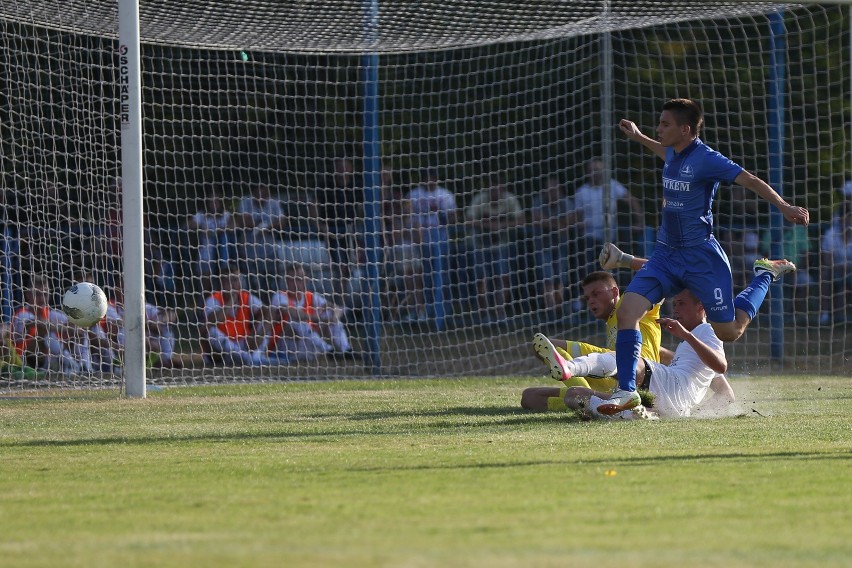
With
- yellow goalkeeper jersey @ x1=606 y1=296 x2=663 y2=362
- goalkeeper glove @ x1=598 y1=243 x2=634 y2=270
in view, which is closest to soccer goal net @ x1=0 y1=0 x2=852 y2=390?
yellow goalkeeper jersey @ x1=606 y1=296 x2=663 y2=362

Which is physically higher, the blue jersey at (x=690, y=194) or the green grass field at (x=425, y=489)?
the blue jersey at (x=690, y=194)

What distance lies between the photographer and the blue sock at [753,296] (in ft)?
28.9

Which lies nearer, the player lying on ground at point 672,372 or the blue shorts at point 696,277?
the blue shorts at point 696,277

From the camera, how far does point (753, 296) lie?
8938mm

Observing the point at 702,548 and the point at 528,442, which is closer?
the point at 702,548

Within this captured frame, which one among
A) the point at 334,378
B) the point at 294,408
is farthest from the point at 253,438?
the point at 334,378

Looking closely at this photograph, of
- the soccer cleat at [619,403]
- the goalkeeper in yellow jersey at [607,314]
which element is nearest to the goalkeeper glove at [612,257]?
the goalkeeper in yellow jersey at [607,314]

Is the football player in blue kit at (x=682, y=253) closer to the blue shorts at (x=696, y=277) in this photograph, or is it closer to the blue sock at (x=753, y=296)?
the blue shorts at (x=696, y=277)

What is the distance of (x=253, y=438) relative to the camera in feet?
25.5

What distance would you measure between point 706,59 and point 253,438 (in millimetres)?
11622

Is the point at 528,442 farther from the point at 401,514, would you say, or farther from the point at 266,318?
the point at 266,318

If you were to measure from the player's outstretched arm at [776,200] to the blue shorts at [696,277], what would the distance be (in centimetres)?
53

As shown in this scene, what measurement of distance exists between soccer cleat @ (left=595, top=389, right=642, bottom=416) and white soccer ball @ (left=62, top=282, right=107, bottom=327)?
483cm

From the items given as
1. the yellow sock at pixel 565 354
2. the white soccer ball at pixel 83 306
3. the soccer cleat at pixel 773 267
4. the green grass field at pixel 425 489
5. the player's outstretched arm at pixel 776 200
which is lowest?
the green grass field at pixel 425 489
